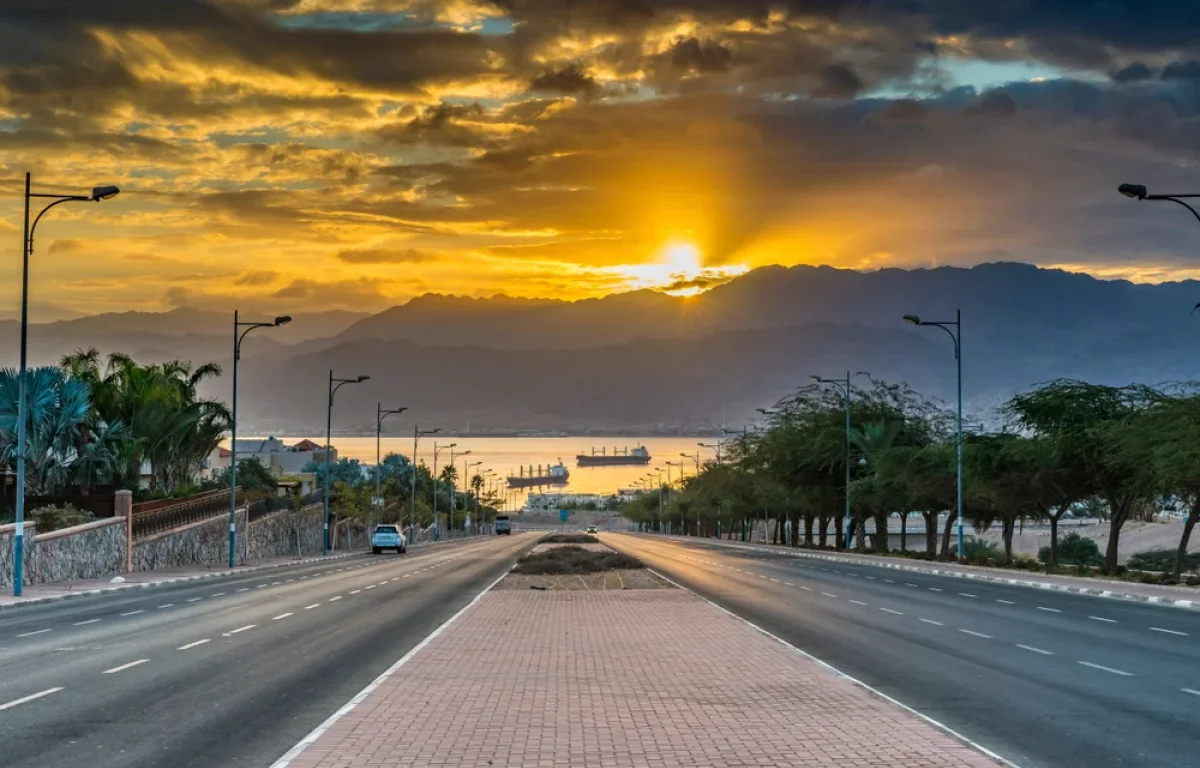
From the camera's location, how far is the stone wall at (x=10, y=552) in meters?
39.6

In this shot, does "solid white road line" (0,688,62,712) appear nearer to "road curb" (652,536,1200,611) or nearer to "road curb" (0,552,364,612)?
"road curb" (0,552,364,612)

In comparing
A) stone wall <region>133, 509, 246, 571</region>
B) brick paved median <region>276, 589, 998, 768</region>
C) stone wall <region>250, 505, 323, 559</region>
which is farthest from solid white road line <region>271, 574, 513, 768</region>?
stone wall <region>250, 505, 323, 559</region>

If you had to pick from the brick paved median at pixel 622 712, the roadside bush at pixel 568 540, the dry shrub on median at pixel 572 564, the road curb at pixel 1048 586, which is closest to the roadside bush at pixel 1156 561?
the road curb at pixel 1048 586

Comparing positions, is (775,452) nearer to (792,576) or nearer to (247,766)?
(792,576)

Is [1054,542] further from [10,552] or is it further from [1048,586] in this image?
[10,552]

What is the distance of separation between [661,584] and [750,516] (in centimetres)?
10482

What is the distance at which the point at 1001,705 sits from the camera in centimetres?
1603

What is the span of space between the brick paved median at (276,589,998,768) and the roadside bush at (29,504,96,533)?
2801 centimetres

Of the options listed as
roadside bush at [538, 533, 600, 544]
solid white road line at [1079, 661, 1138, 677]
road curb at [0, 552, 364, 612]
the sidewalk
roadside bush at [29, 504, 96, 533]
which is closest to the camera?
solid white road line at [1079, 661, 1138, 677]

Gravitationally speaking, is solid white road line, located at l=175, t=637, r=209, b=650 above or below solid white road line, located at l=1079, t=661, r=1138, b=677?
below

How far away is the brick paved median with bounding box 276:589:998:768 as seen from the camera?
1199 centimetres

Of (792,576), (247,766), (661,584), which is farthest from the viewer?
(792,576)

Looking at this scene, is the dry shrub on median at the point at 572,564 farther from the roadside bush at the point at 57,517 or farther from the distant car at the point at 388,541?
the distant car at the point at 388,541

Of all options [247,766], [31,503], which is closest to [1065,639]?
[247,766]
